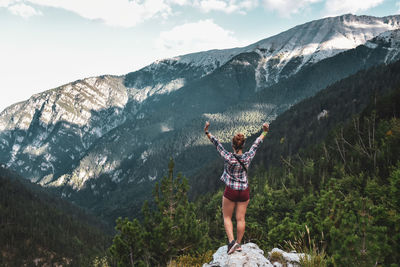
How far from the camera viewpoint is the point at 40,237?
13762 centimetres

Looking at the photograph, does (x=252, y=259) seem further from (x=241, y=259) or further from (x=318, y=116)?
(x=318, y=116)

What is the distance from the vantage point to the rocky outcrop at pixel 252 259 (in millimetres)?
7824

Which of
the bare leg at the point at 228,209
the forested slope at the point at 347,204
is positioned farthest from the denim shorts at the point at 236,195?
the forested slope at the point at 347,204

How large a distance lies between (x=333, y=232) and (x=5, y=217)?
180432 millimetres

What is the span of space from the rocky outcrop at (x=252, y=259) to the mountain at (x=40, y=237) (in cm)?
12439

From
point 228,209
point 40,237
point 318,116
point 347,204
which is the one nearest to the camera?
point 228,209

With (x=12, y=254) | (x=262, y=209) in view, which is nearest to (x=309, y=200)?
(x=262, y=209)

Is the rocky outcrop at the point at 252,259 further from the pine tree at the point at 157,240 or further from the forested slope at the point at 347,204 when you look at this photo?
the pine tree at the point at 157,240

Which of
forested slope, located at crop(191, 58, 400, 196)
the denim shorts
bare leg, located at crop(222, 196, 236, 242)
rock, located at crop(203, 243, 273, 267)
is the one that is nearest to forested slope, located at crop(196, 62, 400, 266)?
rock, located at crop(203, 243, 273, 267)

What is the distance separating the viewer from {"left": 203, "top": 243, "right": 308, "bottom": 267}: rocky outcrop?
782cm

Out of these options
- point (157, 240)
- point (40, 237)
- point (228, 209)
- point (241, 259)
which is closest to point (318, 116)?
point (157, 240)

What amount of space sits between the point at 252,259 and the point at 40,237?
164 metres

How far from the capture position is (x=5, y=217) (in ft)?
467

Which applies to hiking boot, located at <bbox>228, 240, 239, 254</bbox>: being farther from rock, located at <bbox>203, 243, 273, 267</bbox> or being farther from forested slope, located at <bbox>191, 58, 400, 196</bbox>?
forested slope, located at <bbox>191, 58, 400, 196</bbox>
